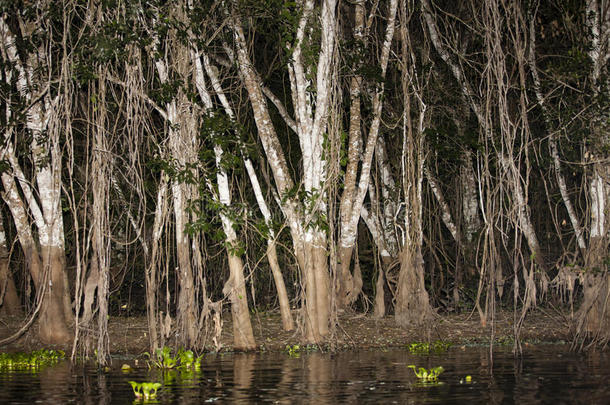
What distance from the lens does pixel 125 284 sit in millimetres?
22312

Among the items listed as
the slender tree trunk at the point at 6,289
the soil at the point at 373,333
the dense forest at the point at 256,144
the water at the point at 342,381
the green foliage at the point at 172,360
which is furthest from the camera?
the slender tree trunk at the point at 6,289

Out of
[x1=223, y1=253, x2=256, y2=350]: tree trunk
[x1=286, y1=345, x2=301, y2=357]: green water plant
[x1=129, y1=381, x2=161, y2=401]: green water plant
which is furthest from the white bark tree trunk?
[x1=129, y1=381, x2=161, y2=401]: green water plant

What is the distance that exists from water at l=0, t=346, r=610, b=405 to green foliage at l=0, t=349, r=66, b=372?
0.36 m

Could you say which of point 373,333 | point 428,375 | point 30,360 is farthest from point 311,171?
point 30,360

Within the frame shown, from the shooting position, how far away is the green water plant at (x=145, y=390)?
9.47 meters

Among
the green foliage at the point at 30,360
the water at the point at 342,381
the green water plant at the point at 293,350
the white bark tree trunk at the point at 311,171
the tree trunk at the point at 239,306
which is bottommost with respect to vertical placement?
the water at the point at 342,381

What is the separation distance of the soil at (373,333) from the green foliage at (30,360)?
2.77 feet

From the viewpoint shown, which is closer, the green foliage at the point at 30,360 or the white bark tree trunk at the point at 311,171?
the green foliage at the point at 30,360

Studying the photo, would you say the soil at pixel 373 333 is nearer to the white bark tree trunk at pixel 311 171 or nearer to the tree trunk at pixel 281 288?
the tree trunk at pixel 281 288

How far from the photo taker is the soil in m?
15.4

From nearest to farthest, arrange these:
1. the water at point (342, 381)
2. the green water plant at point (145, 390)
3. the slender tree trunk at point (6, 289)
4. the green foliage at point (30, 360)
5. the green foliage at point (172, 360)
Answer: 1. the water at point (342, 381)
2. the green water plant at point (145, 390)
3. the green foliage at point (172, 360)
4. the green foliage at point (30, 360)
5. the slender tree trunk at point (6, 289)

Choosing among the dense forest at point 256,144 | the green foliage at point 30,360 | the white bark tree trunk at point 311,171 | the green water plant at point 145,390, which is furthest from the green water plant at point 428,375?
the green foliage at point 30,360

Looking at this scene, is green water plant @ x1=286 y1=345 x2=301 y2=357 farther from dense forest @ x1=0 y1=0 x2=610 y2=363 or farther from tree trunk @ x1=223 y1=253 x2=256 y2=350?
tree trunk @ x1=223 y1=253 x2=256 y2=350

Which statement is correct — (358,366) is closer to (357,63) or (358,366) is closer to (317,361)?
(317,361)
